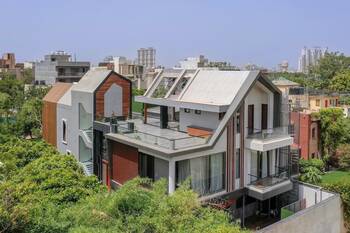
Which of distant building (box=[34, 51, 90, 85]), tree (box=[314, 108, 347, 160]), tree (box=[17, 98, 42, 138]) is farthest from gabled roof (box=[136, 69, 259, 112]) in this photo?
distant building (box=[34, 51, 90, 85])

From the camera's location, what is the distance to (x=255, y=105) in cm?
2156

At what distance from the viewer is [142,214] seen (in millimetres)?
12188

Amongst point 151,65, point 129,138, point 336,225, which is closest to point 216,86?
point 129,138

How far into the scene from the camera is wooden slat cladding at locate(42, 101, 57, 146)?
96.1 ft

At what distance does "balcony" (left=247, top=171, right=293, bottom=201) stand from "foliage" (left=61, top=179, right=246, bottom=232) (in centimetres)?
716

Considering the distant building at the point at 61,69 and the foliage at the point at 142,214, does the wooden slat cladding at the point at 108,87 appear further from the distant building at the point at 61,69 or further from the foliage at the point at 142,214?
the distant building at the point at 61,69

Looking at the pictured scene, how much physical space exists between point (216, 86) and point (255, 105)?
8.00ft

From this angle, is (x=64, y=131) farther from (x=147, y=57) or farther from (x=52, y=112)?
(x=147, y=57)

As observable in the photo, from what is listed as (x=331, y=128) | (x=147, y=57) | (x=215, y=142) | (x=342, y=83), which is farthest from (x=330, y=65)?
(x=147, y=57)

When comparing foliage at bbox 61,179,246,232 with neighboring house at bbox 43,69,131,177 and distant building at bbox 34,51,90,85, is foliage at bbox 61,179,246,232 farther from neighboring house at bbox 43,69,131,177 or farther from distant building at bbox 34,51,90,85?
distant building at bbox 34,51,90,85

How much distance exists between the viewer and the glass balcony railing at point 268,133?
20766 mm

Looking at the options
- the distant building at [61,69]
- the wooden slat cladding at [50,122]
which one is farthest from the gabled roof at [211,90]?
the distant building at [61,69]

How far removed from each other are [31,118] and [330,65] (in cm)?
5241

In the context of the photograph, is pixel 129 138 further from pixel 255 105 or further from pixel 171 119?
pixel 255 105
